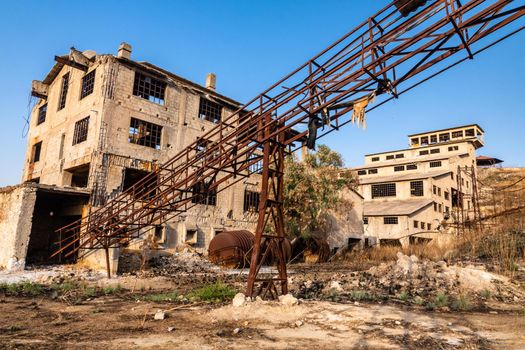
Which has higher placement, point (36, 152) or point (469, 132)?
point (469, 132)

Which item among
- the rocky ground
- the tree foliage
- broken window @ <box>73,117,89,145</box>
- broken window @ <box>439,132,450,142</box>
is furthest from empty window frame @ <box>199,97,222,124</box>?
broken window @ <box>439,132,450,142</box>

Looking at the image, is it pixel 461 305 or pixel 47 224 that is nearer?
pixel 461 305

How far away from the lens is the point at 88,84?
2034cm

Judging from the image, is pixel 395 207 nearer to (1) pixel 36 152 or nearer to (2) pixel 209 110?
(2) pixel 209 110

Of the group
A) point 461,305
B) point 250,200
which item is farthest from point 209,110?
point 461,305

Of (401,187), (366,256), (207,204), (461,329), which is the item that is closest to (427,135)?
(401,187)

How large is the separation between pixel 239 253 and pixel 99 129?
9778 mm

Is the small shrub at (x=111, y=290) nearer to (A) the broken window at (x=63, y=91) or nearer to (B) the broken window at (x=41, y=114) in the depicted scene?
(A) the broken window at (x=63, y=91)

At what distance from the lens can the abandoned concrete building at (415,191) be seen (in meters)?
34.7

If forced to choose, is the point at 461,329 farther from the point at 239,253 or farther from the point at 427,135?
the point at 427,135

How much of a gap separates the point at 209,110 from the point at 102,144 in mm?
7877

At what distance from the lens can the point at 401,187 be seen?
40000mm

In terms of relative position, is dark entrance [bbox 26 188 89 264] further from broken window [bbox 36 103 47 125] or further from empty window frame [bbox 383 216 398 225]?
empty window frame [bbox 383 216 398 225]

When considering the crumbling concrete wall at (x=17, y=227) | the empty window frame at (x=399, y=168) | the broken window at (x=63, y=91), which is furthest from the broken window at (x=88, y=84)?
the empty window frame at (x=399, y=168)
